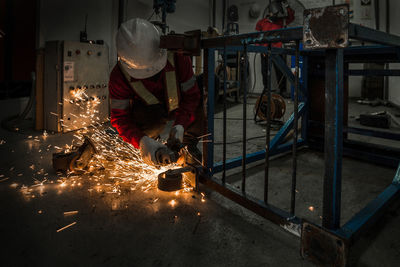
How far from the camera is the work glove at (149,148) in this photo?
186 cm

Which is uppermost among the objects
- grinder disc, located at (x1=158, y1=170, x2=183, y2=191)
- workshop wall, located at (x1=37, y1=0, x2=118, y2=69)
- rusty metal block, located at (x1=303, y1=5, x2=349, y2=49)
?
workshop wall, located at (x1=37, y1=0, x2=118, y2=69)

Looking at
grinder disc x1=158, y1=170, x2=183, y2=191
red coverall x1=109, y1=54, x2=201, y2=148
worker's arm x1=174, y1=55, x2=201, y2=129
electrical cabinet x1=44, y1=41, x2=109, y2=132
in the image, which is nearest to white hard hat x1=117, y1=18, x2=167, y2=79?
red coverall x1=109, y1=54, x2=201, y2=148

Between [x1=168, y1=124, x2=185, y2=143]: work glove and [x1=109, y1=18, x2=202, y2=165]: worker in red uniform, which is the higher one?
[x1=109, y1=18, x2=202, y2=165]: worker in red uniform

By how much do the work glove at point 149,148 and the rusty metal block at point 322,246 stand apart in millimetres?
964

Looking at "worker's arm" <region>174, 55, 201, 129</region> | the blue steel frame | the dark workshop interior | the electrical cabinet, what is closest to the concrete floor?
the dark workshop interior

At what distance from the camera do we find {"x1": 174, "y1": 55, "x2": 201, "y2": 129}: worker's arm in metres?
2.30

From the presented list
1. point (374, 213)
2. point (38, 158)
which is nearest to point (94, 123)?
point (38, 158)

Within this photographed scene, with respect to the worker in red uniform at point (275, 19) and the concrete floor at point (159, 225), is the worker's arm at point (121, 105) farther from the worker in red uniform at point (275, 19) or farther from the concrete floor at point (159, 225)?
the worker in red uniform at point (275, 19)

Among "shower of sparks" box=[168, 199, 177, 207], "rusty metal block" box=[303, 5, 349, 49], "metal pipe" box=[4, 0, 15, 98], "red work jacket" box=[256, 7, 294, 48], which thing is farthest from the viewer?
"red work jacket" box=[256, 7, 294, 48]

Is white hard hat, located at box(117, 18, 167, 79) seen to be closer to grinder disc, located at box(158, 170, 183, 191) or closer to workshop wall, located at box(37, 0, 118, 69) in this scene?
grinder disc, located at box(158, 170, 183, 191)

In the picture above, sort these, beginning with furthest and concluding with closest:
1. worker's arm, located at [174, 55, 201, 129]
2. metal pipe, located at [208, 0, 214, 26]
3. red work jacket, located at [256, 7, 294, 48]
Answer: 1. metal pipe, located at [208, 0, 214, 26]
2. red work jacket, located at [256, 7, 294, 48]
3. worker's arm, located at [174, 55, 201, 129]

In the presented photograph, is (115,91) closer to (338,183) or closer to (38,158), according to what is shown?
(38,158)

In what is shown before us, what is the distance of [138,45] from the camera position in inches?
70.7

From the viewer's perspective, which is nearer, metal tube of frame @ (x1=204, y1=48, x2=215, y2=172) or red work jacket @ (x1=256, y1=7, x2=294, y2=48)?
metal tube of frame @ (x1=204, y1=48, x2=215, y2=172)
